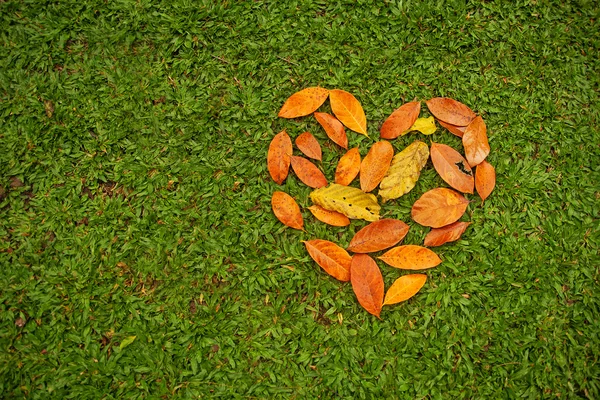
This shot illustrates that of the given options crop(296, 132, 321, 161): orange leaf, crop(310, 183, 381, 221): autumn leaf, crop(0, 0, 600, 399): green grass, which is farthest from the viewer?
crop(296, 132, 321, 161): orange leaf

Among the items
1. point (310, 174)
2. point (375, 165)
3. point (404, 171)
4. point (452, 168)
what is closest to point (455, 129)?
point (452, 168)

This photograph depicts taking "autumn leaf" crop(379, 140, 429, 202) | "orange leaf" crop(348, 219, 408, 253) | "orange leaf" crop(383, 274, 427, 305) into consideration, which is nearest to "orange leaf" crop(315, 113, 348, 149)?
"autumn leaf" crop(379, 140, 429, 202)

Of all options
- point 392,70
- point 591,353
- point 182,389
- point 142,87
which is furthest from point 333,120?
point 591,353

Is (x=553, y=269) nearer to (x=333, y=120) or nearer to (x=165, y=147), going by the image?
(x=333, y=120)

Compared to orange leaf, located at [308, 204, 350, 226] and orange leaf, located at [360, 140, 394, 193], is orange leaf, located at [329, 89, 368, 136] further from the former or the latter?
orange leaf, located at [308, 204, 350, 226]

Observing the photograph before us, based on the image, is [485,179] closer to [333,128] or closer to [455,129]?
[455,129]
